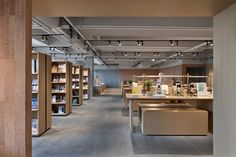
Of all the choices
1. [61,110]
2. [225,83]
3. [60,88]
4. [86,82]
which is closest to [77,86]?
[86,82]

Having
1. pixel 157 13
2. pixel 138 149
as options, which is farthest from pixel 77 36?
pixel 157 13

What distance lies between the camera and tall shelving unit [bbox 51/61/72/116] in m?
11.7

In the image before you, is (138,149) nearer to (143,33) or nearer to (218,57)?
(218,57)

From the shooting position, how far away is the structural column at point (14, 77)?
117 inches

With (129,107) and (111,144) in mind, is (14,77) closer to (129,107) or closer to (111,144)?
(111,144)

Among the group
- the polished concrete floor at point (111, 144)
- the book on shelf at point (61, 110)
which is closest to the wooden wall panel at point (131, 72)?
the book on shelf at point (61, 110)

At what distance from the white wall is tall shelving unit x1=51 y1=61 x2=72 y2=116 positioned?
26.1ft

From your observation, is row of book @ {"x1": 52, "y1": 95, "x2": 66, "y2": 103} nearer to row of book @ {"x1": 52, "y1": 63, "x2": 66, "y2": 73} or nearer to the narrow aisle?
row of book @ {"x1": 52, "y1": 63, "x2": 66, "y2": 73}

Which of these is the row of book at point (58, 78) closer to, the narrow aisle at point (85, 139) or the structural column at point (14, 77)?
the narrow aisle at point (85, 139)

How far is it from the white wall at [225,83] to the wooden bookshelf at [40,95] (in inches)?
190

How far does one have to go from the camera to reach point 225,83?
4.15 metres

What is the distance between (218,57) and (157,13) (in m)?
1.14

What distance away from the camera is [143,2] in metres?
3.80

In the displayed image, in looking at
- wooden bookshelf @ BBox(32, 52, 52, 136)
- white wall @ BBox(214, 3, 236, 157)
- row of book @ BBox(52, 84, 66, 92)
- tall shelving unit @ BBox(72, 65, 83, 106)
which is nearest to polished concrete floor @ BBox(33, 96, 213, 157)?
wooden bookshelf @ BBox(32, 52, 52, 136)
